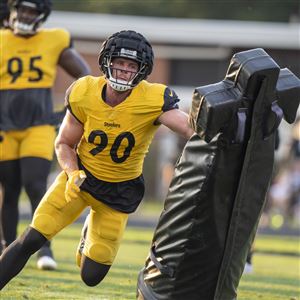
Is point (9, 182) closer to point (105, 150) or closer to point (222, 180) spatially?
point (105, 150)

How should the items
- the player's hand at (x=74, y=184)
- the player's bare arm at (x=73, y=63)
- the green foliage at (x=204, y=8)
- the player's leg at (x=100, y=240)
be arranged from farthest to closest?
the green foliage at (x=204, y=8) < the player's bare arm at (x=73, y=63) < the player's leg at (x=100, y=240) < the player's hand at (x=74, y=184)

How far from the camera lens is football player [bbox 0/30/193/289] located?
5.58 metres

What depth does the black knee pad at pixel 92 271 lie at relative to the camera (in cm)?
600

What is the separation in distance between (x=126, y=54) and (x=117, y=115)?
36 cm

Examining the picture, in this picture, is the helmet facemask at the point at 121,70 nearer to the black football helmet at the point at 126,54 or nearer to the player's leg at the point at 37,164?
the black football helmet at the point at 126,54

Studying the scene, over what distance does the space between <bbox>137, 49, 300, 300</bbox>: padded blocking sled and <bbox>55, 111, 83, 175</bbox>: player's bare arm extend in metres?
0.99

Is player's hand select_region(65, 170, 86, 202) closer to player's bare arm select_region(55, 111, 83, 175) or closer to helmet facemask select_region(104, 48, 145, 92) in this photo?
player's bare arm select_region(55, 111, 83, 175)

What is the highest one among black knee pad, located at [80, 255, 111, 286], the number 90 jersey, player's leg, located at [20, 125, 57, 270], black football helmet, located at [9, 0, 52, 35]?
the number 90 jersey

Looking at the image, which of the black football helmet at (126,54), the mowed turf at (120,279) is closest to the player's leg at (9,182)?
the mowed turf at (120,279)

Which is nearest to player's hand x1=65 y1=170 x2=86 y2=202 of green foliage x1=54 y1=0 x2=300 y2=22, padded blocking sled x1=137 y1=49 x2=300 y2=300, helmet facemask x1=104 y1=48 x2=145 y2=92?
helmet facemask x1=104 y1=48 x2=145 y2=92

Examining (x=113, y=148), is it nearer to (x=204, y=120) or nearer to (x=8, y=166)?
(x=204, y=120)

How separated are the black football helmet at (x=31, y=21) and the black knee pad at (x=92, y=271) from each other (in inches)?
94.5

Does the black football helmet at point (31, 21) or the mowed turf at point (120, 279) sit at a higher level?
the black football helmet at point (31, 21)

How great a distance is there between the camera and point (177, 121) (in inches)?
219
